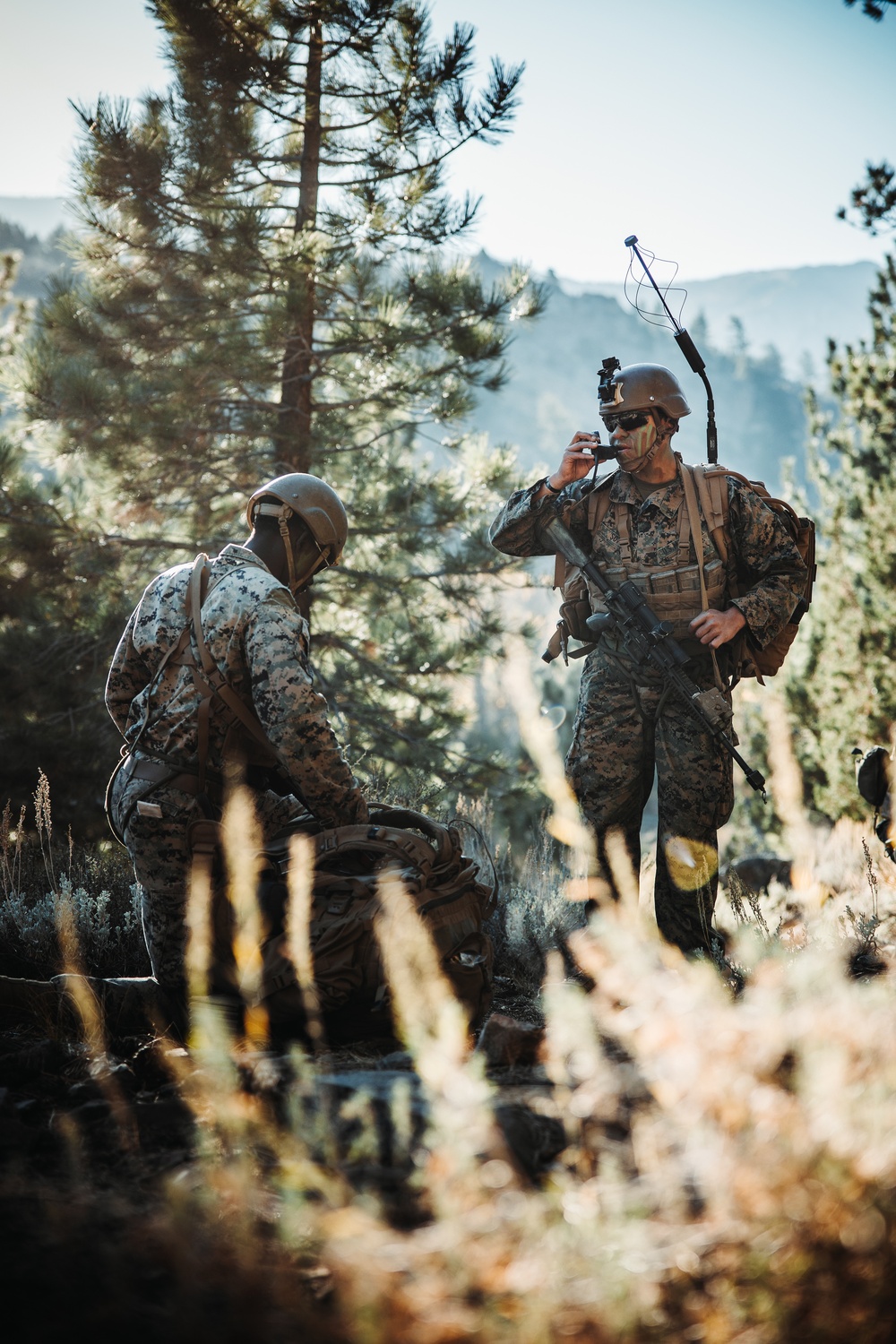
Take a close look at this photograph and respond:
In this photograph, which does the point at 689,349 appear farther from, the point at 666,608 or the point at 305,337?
the point at 305,337

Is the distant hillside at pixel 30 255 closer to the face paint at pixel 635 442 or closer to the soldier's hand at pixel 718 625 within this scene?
the face paint at pixel 635 442

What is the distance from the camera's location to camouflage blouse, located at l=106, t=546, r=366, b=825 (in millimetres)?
2973

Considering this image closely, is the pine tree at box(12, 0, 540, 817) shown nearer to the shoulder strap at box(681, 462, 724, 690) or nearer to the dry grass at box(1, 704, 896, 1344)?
the shoulder strap at box(681, 462, 724, 690)

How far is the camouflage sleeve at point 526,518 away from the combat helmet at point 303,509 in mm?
934

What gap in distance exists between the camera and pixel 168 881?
305cm

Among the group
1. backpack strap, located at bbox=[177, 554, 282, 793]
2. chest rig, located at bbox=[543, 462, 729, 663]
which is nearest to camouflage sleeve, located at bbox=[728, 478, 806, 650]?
chest rig, located at bbox=[543, 462, 729, 663]

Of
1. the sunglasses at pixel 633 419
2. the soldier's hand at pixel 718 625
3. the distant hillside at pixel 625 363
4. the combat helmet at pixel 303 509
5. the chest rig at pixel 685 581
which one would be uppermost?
the distant hillside at pixel 625 363

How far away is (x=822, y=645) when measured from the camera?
37.4ft

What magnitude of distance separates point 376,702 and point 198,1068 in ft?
17.0

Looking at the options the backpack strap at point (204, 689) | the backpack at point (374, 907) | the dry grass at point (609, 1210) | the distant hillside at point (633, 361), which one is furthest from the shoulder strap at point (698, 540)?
the distant hillside at point (633, 361)

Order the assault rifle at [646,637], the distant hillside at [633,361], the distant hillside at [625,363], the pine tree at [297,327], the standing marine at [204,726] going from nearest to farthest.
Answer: the standing marine at [204,726] < the assault rifle at [646,637] < the pine tree at [297,327] < the distant hillside at [633,361] < the distant hillside at [625,363]

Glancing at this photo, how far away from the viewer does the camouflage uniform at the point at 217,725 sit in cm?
298

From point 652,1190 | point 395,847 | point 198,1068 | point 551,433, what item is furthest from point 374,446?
point 551,433

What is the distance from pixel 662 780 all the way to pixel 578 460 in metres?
1.42
